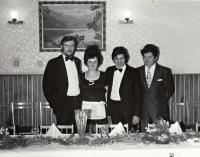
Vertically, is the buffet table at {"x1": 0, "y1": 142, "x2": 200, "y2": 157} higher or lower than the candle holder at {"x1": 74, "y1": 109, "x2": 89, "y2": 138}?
lower

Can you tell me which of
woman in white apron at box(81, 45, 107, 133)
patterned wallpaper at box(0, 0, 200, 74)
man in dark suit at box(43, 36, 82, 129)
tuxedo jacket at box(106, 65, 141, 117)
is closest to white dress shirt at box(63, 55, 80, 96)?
man in dark suit at box(43, 36, 82, 129)

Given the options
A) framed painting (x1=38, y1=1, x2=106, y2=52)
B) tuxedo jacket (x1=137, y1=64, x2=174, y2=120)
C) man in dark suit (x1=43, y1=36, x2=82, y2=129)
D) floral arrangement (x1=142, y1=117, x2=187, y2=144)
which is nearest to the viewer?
floral arrangement (x1=142, y1=117, x2=187, y2=144)

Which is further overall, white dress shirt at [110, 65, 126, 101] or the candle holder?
white dress shirt at [110, 65, 126, 101]

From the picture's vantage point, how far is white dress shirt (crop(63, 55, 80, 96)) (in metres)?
5.39

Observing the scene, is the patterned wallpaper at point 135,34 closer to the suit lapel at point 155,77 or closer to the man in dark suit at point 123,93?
the suit lapel at point 155,77

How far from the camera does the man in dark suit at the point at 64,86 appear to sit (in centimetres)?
538

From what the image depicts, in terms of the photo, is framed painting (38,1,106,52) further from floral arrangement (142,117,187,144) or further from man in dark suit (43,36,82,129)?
floral arrangement (142,117,187,144)

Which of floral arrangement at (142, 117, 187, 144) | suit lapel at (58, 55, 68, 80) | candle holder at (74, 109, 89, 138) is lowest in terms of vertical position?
floral arrangement at (142, 117, 187, 144)

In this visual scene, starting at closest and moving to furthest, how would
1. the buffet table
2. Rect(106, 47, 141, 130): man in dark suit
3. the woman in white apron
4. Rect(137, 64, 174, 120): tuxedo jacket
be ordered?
the buffet table → the woman in white apron → Rect(106, 47, 141, 130): man in dark suit → Rect(137, 64, 174, 120): tuxedo jacket

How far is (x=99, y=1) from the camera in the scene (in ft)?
21.0

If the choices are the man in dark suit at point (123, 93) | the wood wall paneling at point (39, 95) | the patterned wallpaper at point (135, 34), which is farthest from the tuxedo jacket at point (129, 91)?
the wood wall paneling at point (39, 95)

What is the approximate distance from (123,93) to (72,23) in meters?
2.18

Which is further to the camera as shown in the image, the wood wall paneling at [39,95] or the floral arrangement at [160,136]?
the wood wall paneling at [39,95]

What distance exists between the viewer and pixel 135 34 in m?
6.55
